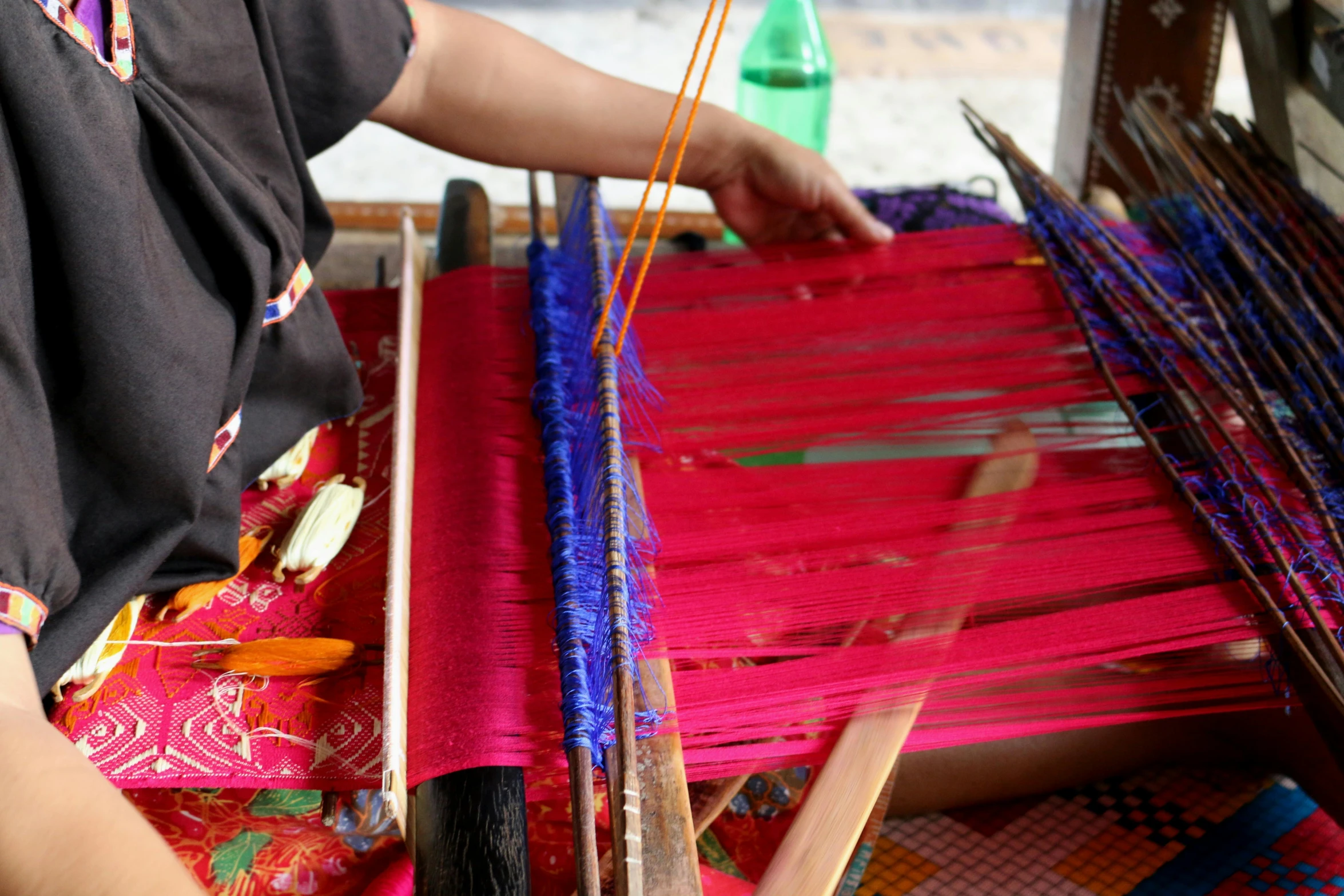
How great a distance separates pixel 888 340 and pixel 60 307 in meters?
0.84

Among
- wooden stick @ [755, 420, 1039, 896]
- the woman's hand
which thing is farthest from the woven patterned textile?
the woman's hand

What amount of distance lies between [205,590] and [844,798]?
0.52 meters

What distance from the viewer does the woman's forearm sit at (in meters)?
1.24

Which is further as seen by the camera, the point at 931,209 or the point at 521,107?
the point at 931,209

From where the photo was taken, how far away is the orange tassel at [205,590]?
33.8 inches

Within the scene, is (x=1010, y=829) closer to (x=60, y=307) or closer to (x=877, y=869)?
(x=877, y=869)

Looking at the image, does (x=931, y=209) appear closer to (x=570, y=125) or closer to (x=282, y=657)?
(x=570, y=125)

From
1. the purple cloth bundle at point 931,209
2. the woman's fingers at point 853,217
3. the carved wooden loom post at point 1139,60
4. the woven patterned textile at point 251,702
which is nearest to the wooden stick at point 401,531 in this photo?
the woven patterned textile at point 251,702

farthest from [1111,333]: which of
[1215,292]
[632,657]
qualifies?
[632,657]

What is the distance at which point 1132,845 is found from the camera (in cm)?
100

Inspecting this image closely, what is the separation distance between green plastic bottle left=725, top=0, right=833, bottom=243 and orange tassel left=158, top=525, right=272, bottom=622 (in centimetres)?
146

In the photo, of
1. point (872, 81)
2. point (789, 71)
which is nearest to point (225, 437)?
point (789, 71)

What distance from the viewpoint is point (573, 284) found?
128cm

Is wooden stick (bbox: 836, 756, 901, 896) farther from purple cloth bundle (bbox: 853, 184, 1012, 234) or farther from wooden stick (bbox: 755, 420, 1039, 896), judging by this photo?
purple cloth bundle (bbox: 853, 184, 1012, 234)
